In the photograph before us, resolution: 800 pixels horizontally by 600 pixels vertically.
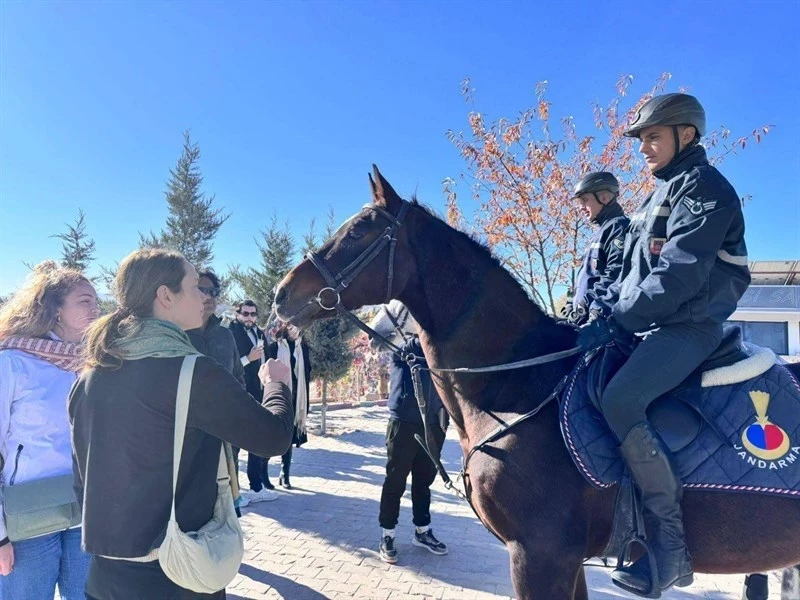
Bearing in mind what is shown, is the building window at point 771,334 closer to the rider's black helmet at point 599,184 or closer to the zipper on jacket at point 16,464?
the rider's black helmet at point 599,184

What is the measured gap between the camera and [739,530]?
211cm

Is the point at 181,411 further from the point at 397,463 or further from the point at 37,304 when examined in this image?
the point at 397,463

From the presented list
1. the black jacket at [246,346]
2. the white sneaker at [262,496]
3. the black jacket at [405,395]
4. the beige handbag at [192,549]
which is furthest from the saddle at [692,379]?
the white sneaker at [262,496]

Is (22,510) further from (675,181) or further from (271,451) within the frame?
(675,181)

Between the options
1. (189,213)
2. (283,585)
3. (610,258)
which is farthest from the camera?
(189,213)

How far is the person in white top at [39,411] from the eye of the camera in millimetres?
2357

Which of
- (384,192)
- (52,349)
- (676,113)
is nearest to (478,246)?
(384,192)

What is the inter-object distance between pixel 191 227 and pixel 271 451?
1843 cm

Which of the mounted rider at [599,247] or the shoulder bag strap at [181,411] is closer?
the shoulder bag strap at [181,411]

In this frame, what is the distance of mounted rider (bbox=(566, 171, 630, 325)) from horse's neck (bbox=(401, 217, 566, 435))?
56 centimetres

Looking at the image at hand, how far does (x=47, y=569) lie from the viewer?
241 cm

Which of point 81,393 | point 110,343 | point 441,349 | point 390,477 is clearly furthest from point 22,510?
point 390,477

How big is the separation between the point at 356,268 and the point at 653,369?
1.60 metres

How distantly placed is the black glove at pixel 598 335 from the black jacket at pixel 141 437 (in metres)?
1.64
